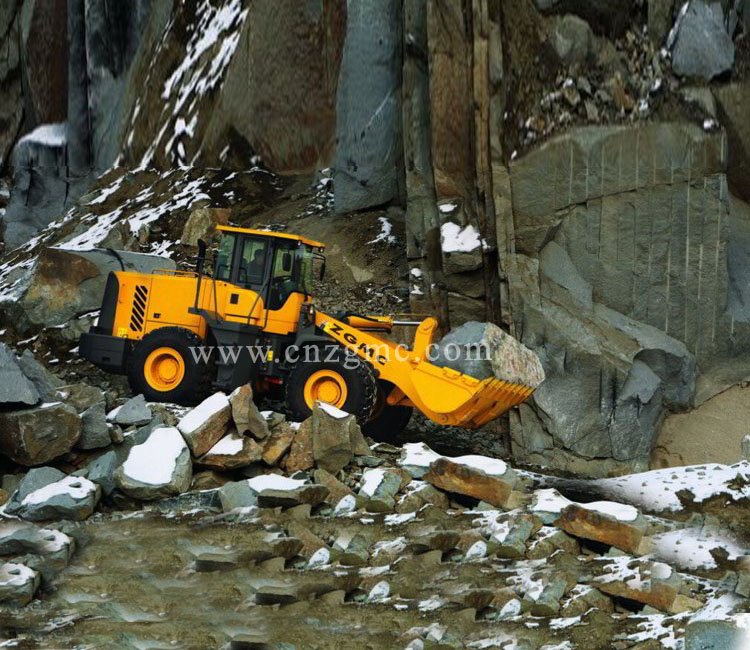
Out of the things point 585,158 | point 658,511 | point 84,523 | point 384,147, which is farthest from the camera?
point 384,147

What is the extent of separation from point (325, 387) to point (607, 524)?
4741 millimetres

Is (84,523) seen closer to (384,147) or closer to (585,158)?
(585,158)

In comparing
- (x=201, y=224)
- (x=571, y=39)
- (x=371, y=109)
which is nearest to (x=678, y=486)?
(x=571, y=39)

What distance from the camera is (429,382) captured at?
12.4 m

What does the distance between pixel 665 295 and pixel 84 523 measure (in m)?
9.50

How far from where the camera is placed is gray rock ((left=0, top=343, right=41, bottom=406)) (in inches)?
413

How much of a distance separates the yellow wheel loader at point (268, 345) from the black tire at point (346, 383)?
0.04 ft

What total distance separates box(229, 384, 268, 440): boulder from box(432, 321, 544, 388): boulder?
2.37 m

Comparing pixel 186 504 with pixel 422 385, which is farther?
pixel 422 385

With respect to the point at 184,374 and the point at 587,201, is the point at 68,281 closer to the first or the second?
the point at 184,374

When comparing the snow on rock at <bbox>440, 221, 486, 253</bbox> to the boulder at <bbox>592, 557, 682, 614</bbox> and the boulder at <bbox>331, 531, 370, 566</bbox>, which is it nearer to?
the boulder at <bbox>331, 531, 370, 566</bbox>

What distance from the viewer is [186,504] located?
10.2 meters

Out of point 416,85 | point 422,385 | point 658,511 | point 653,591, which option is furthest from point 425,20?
point 653,591

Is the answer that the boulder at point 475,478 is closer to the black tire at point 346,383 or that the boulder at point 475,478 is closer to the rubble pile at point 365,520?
the rubble pile at point 365,520
